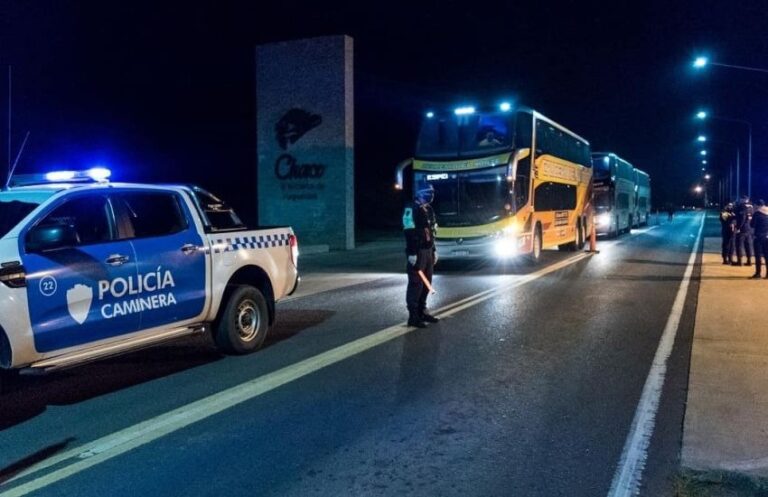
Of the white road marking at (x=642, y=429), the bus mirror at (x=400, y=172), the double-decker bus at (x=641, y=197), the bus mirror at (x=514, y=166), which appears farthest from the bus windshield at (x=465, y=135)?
the double-decker bus at (x=641, y=197)

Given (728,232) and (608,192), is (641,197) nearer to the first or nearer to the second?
(608,192)

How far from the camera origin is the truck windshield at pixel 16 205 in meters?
6.21

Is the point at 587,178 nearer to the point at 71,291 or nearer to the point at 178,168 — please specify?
the point at 71,291

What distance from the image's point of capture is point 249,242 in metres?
8.20

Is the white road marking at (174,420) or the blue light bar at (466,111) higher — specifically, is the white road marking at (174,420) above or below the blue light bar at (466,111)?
below

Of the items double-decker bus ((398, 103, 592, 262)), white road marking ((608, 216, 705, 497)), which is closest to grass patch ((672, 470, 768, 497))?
white road marking ((608, 216, 705, 497))

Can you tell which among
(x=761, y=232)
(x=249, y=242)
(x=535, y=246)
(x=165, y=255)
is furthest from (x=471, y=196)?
(x=165, y=255)

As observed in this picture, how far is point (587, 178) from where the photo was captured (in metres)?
28.0

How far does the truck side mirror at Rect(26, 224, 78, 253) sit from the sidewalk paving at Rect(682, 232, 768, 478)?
16.9ft

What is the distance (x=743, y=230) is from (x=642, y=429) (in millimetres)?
14633

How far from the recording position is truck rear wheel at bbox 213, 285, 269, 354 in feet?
26.4

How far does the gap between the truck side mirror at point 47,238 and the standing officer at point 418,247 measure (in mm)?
4693

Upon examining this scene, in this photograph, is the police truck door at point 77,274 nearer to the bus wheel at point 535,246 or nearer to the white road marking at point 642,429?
the white road marking at point 642,429

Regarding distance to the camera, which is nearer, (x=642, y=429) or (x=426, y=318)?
(x=642, y=429)
